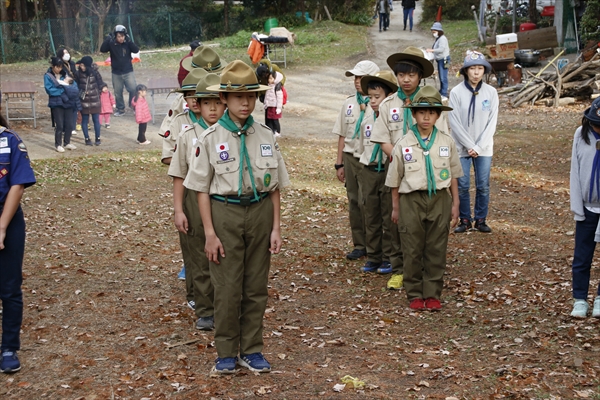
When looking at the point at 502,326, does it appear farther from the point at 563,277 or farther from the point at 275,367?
the point at 275,367

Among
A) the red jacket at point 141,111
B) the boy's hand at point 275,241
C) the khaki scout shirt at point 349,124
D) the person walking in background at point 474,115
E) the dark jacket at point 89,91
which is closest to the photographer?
the boy's hand at point 275,241

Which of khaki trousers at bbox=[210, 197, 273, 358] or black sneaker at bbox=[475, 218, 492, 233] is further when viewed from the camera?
black sneaker at bbox=[475, 218, 492, 233]

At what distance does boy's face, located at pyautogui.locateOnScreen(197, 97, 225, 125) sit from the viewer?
21.6 feet

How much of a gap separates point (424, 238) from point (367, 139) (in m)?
1.47

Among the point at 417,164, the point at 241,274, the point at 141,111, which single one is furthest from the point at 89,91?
the point at 241,274

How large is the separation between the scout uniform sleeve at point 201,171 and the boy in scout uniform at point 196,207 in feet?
2.97

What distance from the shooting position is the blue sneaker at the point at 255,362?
5.82 meters

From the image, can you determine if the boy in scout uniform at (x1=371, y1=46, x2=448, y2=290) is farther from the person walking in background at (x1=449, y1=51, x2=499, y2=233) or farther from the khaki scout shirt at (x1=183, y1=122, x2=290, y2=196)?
the khaki scout shirt at (x1=183, y1=122, x2=290, y2=196)

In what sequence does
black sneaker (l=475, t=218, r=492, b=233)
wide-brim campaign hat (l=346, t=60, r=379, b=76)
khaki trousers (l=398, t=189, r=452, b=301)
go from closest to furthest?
1. khaki trousers (l=398, t=189, r=452, b=301)
2. wide-brim campaign hat (l=346, t=60, r=379, b=76)
3. black sneaker (l=475, t=218, r=492, b=233)

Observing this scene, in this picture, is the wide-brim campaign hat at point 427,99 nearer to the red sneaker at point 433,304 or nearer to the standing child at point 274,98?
the red sneaker at point 433,304

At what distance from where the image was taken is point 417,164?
24.1ft

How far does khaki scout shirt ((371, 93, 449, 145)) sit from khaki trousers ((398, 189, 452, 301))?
2.73ft

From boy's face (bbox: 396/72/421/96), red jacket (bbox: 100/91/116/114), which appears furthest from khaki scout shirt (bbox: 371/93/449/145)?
red jacket (bbox: 100/91/116/114)

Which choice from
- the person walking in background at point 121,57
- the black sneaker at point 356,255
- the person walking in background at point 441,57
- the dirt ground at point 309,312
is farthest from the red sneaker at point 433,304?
the person walking in background at point 441,57
